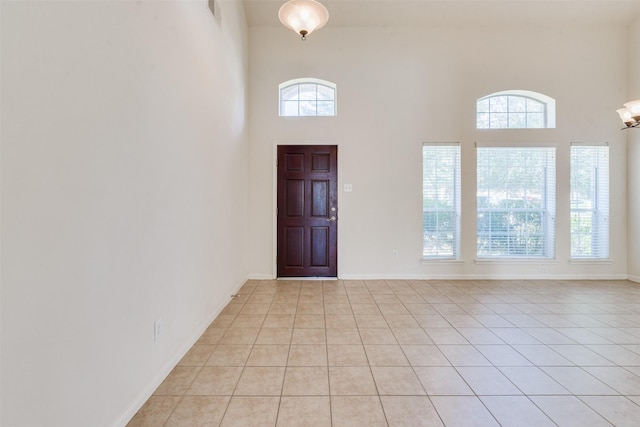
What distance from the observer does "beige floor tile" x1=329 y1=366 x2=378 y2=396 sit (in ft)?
6.09

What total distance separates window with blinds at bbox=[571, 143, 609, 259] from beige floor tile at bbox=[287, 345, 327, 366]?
4575 millimetres

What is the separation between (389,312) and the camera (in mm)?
3223

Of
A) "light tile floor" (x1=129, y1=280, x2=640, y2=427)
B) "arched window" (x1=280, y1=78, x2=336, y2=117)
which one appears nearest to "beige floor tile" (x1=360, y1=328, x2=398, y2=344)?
"light tile floor" (x1=129, y1=280, x2=640, y2=427)

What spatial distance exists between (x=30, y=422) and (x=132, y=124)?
140 centimetres

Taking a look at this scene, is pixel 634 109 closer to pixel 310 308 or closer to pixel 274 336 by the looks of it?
pixel 310 308

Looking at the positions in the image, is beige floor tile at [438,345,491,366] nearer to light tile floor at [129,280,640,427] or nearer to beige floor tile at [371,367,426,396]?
light tile floor at [129,280,640,427]

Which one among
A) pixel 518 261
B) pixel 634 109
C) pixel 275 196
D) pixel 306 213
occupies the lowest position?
pixel 518 261

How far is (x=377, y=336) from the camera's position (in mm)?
2641

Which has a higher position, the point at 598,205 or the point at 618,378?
the point at 598,205

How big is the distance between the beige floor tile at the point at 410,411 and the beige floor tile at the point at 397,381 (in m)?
0.05

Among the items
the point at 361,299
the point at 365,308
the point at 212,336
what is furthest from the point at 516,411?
the point at 212,336

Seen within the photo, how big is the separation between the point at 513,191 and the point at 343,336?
12.2 feet

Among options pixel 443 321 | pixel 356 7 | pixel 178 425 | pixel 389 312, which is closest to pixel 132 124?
pixel 178 425

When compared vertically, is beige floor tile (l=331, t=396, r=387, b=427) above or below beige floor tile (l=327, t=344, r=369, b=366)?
below
